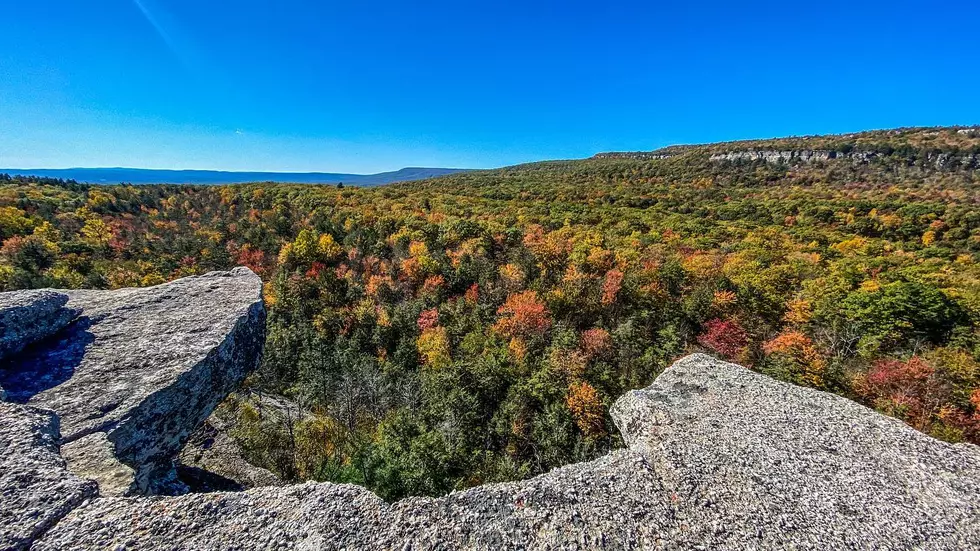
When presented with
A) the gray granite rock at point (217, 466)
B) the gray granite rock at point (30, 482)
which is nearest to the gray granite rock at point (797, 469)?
the gray granite rock at point (30, 482)

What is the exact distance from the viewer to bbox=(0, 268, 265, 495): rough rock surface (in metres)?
9.29

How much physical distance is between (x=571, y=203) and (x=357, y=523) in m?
49.4

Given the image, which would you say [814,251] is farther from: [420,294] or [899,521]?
[420,294]

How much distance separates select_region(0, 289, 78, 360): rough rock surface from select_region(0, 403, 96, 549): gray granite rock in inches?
155

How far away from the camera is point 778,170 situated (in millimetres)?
69438

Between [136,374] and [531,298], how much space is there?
21.7 meters

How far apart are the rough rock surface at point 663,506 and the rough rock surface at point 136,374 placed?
289cm

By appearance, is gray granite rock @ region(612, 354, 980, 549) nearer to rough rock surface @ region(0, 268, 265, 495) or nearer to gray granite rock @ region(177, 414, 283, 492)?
rough rock surface @ region(0, 268, 265, 495)

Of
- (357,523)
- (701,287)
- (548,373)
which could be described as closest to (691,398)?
(548,373)

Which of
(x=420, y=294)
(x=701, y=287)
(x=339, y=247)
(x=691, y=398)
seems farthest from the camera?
(x=339, y=247)

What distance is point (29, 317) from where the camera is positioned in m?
11.3

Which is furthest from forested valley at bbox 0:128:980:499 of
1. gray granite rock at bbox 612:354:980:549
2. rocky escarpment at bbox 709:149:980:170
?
gray granite rock at bbox 612:354:980:549

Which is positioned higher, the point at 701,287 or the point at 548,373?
the point at 701,287

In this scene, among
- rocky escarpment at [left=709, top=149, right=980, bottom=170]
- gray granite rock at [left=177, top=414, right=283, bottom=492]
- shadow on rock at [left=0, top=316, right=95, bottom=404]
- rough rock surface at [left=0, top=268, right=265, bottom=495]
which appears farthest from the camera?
rocky escarpment at [left=709, top=149, right=980, bottom=170]
